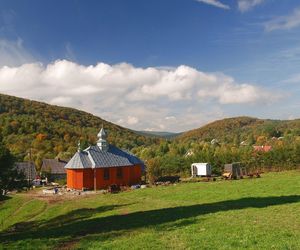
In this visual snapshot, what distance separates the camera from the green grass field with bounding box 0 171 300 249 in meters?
14.5

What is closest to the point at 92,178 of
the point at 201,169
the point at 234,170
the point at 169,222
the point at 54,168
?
the point at 201,169

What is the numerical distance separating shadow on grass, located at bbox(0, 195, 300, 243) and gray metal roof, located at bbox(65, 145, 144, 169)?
1723 centimetres

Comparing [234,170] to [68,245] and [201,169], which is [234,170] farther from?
[68,245]

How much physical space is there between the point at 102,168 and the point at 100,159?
52.6 inches

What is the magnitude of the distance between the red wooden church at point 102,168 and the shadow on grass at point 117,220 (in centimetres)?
1678

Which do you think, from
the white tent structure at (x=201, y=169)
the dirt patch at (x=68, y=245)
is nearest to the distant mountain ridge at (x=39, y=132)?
the white tent structure at (x=201, y=169)

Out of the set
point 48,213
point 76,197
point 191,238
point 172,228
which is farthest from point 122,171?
point 191,238

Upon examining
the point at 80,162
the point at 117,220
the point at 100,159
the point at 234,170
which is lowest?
the point at 117,220

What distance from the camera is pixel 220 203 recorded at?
26.5m

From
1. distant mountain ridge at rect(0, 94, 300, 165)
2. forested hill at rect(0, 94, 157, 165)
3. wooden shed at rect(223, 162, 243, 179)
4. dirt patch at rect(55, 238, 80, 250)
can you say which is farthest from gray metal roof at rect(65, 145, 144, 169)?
dirt patch at rect(55, 238, 80, 250)

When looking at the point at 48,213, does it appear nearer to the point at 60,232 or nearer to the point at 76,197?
the point at 76,197

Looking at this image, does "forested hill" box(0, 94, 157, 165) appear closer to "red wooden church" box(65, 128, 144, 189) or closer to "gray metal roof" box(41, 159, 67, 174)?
"gray metal roof" box(41, 159, 67, 174)

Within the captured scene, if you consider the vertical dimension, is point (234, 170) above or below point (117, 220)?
above

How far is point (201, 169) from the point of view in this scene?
5700 centimetres
